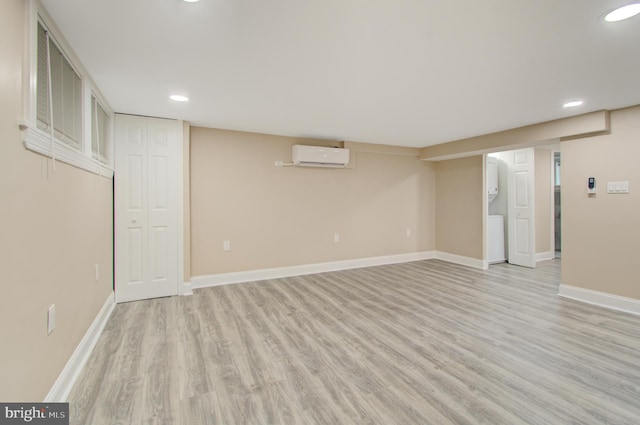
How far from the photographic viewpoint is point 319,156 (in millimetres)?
4570

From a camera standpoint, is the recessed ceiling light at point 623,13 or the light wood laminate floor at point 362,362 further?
the light wood laminate floor at point 362,362

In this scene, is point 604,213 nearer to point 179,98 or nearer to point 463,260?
point 463,260

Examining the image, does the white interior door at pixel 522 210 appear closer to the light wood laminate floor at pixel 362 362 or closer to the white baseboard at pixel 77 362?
the light wood laminate floor at pixel 362 362

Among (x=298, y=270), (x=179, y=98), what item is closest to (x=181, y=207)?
(x=179, y=98)

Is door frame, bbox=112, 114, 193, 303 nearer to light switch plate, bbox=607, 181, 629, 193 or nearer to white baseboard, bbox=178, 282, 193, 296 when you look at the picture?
white baseboard, bbox=178, 282, 193, 296

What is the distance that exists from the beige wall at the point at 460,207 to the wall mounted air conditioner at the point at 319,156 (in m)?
2.32

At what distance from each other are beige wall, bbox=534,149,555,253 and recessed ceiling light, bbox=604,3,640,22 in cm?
442

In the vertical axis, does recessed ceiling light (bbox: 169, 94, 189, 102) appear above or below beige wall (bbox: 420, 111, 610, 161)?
above

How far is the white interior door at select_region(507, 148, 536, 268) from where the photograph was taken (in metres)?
5.24

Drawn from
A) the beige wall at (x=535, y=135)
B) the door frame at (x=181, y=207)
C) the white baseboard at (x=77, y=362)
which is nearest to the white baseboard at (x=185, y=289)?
the door frame at (x=181, y=207)

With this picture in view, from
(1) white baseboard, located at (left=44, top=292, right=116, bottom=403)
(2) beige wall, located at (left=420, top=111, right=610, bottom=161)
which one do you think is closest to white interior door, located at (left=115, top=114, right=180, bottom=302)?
(1) white baseboard, located at (left=44, top=292, right=116, bottom=403)

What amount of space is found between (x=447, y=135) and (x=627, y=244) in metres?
2.47

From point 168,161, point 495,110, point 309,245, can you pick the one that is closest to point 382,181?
point 309,245

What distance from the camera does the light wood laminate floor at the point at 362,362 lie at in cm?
166
